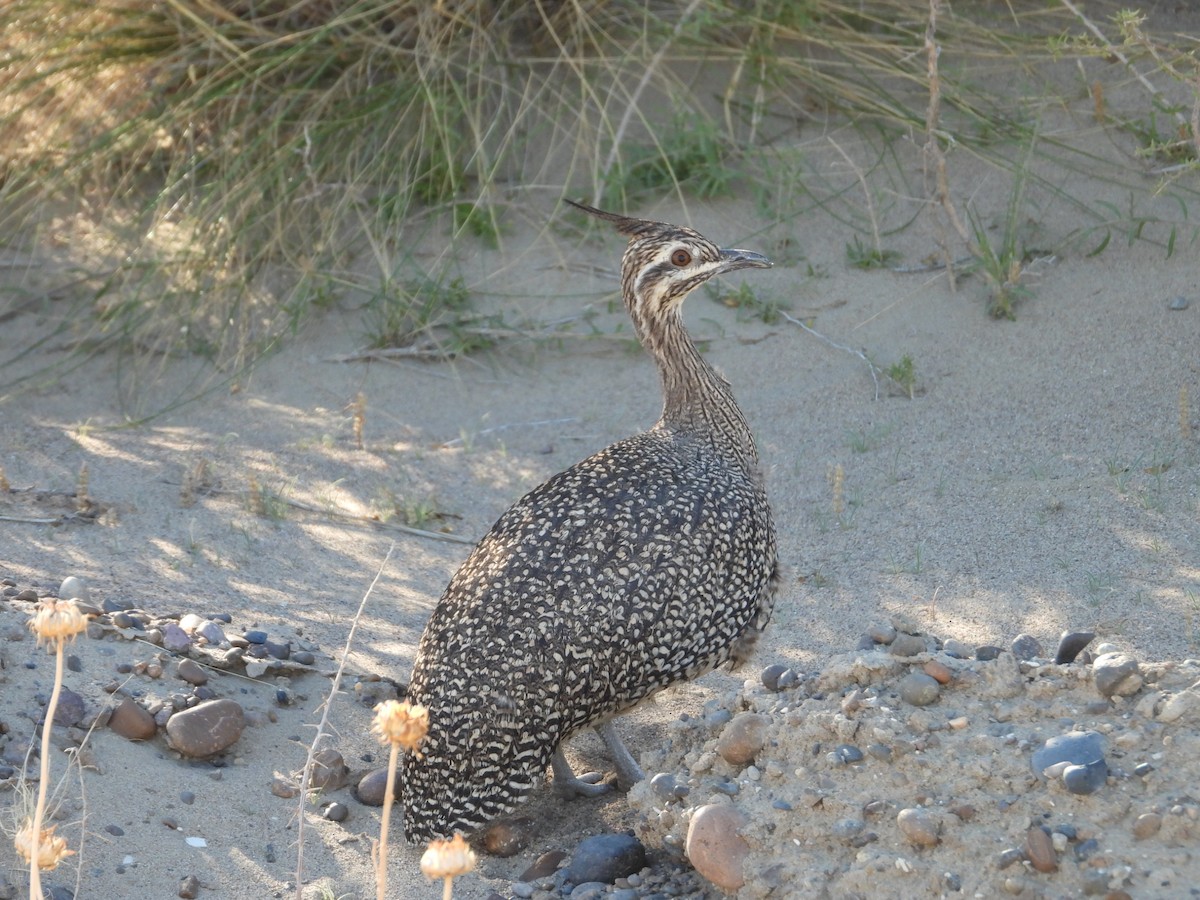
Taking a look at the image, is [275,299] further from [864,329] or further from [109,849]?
[109,849]

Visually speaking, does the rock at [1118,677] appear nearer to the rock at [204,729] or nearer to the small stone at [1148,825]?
the small stone at [1148,825]

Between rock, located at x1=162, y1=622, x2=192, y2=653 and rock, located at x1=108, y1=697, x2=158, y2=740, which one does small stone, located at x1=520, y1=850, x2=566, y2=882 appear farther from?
rock, located at x1=162, y1=622, x2=192, y2=653

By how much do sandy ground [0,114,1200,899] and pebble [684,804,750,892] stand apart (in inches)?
26.3

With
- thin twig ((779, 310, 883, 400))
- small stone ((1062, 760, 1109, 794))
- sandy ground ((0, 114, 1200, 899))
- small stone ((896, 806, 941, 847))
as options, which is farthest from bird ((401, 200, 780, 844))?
thin twig ((779, 310, 883, 400))

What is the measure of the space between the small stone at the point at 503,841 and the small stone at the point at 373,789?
0.37 meters

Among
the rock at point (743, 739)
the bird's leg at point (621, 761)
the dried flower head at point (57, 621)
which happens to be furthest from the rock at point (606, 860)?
the dried flower head at point (57, 621)

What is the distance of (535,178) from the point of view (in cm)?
818

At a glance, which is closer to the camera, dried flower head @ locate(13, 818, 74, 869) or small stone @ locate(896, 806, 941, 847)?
dried flower head @ locate(13, 818, 74, 869)

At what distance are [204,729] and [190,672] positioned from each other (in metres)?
0.32

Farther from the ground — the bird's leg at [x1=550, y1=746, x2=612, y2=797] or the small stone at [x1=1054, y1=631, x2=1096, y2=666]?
the small stone at [x1=1054, y1=631, x2=1096, y2=666]

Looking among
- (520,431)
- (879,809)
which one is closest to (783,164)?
(520,431)

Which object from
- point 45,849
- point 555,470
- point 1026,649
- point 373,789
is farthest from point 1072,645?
point 555,470

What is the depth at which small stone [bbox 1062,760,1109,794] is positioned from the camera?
336 cm

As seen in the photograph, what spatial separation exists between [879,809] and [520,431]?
3.73 m
